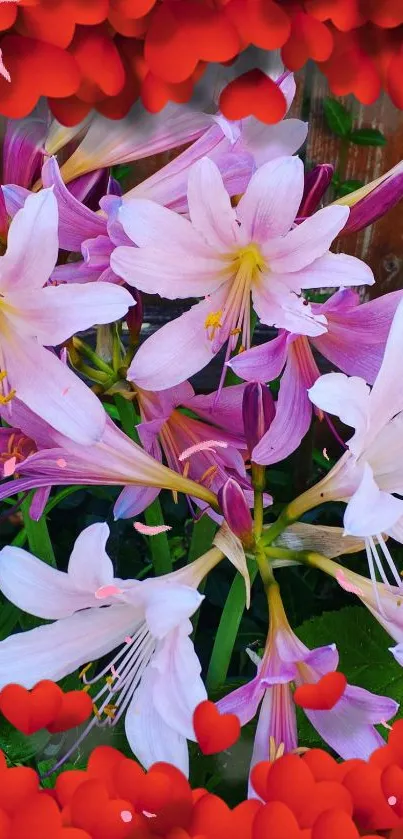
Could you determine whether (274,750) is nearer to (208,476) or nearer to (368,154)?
(208,476)

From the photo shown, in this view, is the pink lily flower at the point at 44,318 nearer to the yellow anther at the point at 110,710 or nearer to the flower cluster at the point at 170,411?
the flower cluster at the point at 170,411

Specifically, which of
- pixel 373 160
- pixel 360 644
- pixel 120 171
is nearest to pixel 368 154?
pixel 373 160

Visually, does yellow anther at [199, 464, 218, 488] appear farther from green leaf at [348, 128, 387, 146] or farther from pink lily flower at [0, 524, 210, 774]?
green leaf at [348, 128, 387, 146]

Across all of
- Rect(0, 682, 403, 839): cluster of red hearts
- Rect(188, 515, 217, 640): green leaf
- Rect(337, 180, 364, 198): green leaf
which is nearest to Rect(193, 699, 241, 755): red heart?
Rect(0, 682, 403, 839): cluster of red hearts

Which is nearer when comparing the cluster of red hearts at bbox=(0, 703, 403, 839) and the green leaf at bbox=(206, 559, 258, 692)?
the cluster of red hearts at bbox=(0, 703, 403, 839)

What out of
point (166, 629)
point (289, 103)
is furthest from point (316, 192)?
point (166, 629)

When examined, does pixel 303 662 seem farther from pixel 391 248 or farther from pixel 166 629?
pixel 391 248

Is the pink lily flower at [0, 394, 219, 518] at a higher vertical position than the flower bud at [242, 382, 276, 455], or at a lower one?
lower
